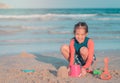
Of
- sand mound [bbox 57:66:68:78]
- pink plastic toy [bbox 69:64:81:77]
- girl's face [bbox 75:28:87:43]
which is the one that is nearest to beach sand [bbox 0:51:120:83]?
sand mound [bbox 57:66:68:78]

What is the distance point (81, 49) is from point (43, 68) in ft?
3.45

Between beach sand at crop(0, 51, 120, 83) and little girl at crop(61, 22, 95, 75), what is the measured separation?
23cm

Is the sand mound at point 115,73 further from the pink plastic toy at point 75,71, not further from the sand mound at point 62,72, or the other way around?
the sand mound at point 62,72

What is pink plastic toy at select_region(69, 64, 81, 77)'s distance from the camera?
5.16 metres

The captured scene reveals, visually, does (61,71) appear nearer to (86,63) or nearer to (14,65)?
(86,63)

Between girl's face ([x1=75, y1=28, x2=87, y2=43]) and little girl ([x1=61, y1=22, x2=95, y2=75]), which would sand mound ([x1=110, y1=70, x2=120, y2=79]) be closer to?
little girl ([x1=61, y1=22, x2=95, y2=75])

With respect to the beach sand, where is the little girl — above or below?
above

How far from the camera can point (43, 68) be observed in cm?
611

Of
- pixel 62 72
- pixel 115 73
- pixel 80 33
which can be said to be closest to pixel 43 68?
pixel 62 72

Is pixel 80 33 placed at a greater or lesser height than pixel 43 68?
greater

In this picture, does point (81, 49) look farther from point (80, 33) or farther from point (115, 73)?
point (115, 73)

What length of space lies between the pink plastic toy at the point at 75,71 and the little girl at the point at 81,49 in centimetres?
11

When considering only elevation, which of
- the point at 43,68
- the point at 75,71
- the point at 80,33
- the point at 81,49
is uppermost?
the point at 80,33

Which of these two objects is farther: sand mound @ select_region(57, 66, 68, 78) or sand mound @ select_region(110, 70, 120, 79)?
sand mound @ select_region(110, 70, 120, 79)
